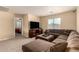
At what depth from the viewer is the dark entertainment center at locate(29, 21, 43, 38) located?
215cm

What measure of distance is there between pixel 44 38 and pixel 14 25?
975 millimetres

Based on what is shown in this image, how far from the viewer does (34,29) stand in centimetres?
222

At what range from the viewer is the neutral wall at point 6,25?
1823 millimetres

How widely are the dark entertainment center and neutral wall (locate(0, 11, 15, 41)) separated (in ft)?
1.78

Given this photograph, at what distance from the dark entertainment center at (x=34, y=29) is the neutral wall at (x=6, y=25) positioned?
54 cm

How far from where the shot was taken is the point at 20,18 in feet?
6.93

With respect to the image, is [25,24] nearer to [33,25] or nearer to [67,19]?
[33,25]

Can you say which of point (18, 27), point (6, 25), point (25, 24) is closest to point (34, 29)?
point (25, 24)

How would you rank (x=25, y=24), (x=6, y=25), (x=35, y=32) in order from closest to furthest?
(x=6, y=25)
(x=25, y=24)
(x=35, y=32)

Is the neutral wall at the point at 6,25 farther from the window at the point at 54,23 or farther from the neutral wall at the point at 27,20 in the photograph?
the window at the point at 54,23

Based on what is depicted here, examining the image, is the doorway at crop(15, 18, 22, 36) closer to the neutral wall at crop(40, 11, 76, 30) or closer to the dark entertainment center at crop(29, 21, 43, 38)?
the dark entertainment center at crop(29, 21, 43, 38)

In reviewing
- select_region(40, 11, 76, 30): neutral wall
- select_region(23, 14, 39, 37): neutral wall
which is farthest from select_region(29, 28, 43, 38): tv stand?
select_region(40, 11, 76, 30): neutral wall

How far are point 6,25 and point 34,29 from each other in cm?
75
